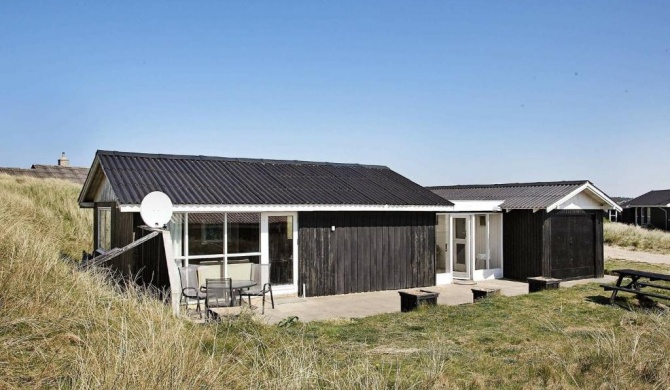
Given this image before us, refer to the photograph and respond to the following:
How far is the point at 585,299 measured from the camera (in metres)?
12.3

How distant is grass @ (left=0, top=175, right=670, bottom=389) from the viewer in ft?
14.7

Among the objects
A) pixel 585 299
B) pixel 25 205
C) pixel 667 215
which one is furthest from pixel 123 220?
pixel 667 215

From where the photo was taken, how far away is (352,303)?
494 inches

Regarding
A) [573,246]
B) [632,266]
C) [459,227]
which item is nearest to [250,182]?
[459,227]

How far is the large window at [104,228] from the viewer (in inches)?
575

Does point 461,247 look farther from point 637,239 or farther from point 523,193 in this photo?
point 637,239

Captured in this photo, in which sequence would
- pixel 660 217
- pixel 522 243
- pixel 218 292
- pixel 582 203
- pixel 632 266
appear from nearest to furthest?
1. pixel 218 292
2. pixel 522 243
3. pixel 582 203
4. pixel 632 266
5. pixel 660 217

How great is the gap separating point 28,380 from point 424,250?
12051 mm

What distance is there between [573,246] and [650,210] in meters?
34.9

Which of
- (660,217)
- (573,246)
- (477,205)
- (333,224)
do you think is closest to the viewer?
(333,224)

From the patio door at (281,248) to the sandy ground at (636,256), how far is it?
17.5 metres

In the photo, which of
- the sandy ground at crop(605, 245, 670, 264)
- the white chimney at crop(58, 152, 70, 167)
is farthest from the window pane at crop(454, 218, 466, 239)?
the white chimney at crop(58, 152, 70, 167)

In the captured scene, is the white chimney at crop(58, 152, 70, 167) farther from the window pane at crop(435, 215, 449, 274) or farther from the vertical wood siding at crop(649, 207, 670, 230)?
the vertical wood siding at crop(649, 207, 670, 230)

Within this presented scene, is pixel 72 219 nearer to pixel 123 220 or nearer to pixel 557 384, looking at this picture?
pixel 123 220
